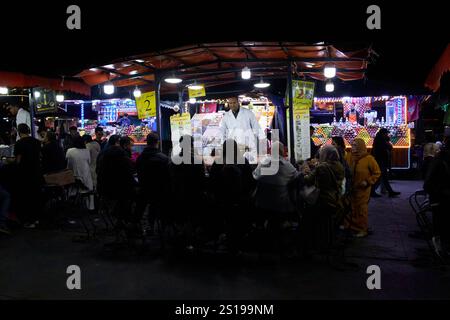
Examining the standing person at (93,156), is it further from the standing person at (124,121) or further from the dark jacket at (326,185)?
the standing person at (124,121)

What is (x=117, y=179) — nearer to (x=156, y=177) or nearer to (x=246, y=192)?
(x=156, y=177)

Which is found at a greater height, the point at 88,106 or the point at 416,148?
the point at 88,106

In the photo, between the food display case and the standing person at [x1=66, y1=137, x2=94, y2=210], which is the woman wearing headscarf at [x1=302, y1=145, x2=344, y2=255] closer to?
the standing person at [x1=66, y1=137, x2=94, y2=210]

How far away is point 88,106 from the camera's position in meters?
19.4

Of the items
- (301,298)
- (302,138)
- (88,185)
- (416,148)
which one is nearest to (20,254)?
(88,185)

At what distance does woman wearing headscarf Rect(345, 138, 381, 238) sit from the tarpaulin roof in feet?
6.25

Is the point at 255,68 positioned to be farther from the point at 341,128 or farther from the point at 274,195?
the point at 341,128

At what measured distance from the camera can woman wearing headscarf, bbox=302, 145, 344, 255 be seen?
19.6 ft

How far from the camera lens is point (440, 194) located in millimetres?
5941

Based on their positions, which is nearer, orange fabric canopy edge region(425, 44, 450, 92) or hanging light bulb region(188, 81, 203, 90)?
orange fabric canopy edge region(425, 44, 450, 92)

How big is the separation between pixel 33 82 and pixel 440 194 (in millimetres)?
9335

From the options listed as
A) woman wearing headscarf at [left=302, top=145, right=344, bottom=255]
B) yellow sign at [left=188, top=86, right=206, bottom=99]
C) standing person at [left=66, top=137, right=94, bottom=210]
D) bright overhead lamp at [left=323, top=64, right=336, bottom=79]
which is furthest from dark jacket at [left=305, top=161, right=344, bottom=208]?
yellow sign at [left=188, top=86, right=206, bottom=99]

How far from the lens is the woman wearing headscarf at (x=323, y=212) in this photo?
19.6 feet
